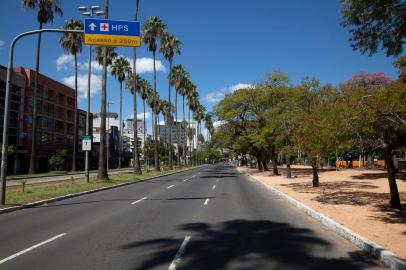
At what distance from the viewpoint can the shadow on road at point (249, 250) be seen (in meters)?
6.84

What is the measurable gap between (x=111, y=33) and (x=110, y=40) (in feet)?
0.97

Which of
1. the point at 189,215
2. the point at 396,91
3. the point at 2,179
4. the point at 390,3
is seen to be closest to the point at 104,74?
the point at 2,179

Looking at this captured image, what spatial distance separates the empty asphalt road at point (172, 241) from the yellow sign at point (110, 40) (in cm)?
654

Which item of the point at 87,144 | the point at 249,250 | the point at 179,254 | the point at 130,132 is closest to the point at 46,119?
the point at 87,144

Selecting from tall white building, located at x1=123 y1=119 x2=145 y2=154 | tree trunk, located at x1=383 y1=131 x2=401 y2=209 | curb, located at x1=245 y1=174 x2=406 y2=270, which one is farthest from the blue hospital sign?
tall white building, located at x1=123 y1=119 x2=145 y2=154

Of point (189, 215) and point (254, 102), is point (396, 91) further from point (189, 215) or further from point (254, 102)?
point (254, 102)

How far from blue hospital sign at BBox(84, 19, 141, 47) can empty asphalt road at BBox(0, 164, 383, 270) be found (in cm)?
660

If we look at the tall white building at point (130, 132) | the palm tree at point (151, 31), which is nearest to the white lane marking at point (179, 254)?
the palm tree at point (151, 31)

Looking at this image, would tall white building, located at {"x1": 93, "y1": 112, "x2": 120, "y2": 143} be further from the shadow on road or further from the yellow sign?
the shadow on road

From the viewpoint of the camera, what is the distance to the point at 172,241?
8695 millimetres

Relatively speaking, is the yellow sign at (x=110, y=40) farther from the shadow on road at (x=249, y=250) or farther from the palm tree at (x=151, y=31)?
the palm tree at (x=151, y=31)

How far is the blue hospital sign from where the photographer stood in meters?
15.9

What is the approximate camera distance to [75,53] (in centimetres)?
5347

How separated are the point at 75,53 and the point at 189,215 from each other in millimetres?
45814
